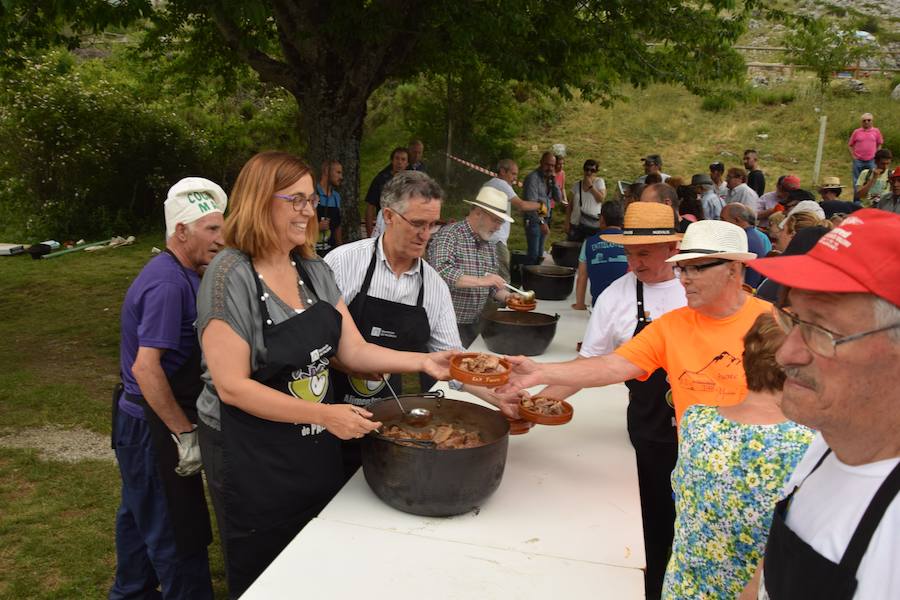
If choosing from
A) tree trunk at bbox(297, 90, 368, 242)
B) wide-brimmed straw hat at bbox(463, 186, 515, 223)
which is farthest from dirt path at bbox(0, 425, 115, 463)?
tree trunk at bbox(297, 90, 368, 242)

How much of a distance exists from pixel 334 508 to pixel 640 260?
1702 millimetres

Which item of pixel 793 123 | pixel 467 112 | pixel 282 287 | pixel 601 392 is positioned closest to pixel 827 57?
pixel 793 123

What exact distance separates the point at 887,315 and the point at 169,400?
2190 mm

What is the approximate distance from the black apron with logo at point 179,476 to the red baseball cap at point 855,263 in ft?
6.73

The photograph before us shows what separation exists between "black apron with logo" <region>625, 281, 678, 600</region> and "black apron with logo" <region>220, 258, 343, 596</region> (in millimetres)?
1264

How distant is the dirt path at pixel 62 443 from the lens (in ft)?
15.6

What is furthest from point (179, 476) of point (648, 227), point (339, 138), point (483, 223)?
point (339, 138)

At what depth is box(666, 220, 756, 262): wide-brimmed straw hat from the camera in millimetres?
2500

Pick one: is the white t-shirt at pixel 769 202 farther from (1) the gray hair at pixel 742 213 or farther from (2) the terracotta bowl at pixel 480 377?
(2) the terracotta bowl at pixel 480 377

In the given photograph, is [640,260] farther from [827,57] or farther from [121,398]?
[827,57]

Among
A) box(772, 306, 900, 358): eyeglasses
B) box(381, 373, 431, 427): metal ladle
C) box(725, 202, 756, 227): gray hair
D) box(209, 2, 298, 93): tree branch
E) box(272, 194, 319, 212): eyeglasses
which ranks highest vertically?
box(209, 2, 298, 93): tree branch

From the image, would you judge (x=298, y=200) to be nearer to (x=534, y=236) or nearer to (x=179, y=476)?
(x=179, y=476)

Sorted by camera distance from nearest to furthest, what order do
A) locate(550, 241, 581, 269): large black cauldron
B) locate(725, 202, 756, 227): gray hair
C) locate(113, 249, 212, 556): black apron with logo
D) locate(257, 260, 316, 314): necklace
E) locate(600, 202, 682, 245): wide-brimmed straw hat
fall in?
locate(257, 260, 316, 314): necklace
locate(113, 249, 212, 556): black apron with logo
locate(600, 202, 682, 245): wide-brimmed straw hat
locate(725, 202, 756, 227): gray hair
locate(550, 241, 581, 269): large black cauldron

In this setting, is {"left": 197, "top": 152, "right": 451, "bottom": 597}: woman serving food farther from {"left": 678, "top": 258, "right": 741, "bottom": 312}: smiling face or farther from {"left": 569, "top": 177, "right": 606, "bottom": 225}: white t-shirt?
{"left": 569, "top": 177, "right": 606, "bottom": 225}: white t-shirt
